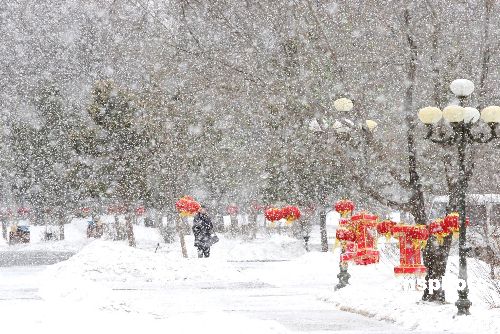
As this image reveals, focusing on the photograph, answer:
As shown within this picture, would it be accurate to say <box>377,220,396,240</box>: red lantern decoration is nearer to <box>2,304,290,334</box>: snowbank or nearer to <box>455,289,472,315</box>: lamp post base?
<box>455,289,472,315</box>: lamp post base

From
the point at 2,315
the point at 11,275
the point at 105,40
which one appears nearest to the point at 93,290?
the point at 2,315

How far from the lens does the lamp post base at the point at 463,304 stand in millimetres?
13203

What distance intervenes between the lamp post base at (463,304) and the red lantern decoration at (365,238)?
3.39m

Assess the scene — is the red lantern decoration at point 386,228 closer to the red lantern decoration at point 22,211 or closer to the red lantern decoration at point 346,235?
the red lantern decoration at point 346,235

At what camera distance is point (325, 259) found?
25.4 meters

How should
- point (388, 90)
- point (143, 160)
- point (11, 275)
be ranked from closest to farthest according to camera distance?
point (388, 90), point (11, 275), point (143, 160)

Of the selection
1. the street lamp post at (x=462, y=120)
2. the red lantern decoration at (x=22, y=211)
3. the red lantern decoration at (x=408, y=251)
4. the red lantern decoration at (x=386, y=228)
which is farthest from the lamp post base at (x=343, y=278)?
the red lantern decoration at (x=22, y=211)

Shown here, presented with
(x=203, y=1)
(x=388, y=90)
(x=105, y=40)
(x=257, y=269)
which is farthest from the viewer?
(x=105, y=40)

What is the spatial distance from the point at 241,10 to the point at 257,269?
13242mm

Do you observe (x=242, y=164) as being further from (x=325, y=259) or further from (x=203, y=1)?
(x=203, y=1)

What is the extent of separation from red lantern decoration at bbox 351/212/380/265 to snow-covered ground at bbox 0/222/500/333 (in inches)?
31.1

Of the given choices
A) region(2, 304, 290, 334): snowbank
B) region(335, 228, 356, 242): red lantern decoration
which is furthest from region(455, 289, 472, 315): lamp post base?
region(335, 228, 356, 242): red lantern decoration

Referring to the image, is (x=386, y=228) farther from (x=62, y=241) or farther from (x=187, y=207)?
(x=62, y=241)

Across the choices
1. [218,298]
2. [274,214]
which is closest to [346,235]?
[218,298]
